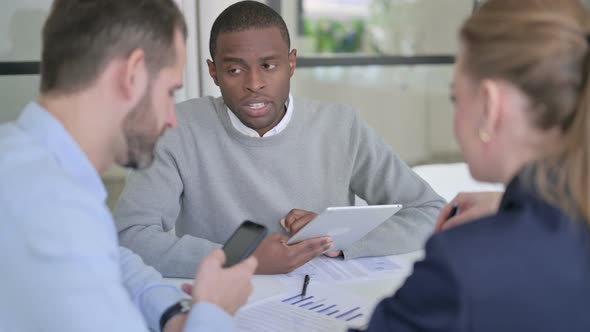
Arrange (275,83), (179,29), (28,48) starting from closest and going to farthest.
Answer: (179,29) < (275,83) < (28,48)

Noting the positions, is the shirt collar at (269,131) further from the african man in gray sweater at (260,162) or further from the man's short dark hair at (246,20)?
the man's short dark hair at (246,20)

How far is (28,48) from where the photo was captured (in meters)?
2.74

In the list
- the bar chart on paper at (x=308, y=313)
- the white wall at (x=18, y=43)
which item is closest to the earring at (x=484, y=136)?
the bar chart on paper at (x=308, y=313)

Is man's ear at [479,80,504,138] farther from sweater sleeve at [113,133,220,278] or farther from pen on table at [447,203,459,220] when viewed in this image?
sweater sleeve at [113,133,220,278]

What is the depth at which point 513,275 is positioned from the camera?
0.84 metres

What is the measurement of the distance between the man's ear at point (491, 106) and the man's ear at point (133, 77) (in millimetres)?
558

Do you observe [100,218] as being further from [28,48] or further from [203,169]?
[28,48]

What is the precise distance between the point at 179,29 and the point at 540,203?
71 centimetres

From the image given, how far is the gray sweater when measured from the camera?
1.87 metres

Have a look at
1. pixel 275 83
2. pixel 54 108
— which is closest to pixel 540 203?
pixel 54 108

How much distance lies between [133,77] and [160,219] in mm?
822

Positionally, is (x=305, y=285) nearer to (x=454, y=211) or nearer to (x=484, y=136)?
(x=454, y=211)

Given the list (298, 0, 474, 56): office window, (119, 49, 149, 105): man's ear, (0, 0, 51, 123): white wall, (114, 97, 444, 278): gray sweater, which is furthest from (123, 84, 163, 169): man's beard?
(298, 0, 474, 56): office window

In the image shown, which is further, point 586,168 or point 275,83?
point 275,83
